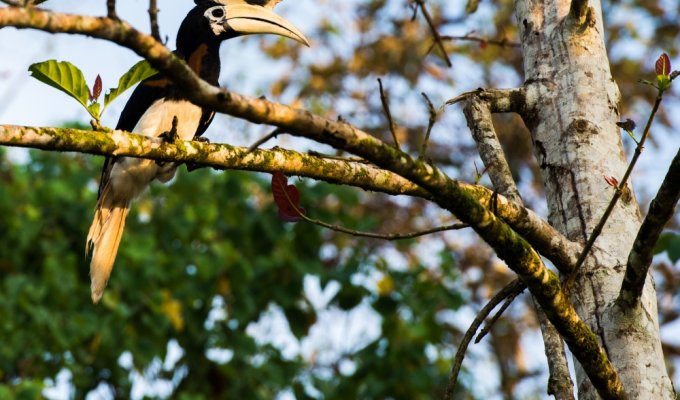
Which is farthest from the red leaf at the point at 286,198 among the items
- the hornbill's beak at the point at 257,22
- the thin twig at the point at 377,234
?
the hornbill's beak at the point at 257,22

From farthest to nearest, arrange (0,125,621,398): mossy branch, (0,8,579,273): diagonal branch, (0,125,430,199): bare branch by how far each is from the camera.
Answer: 1. (0,125,430,199): bare branch
2. (0,125,621,398): mossy branch
3. (0,8,579,273): diagonal branch

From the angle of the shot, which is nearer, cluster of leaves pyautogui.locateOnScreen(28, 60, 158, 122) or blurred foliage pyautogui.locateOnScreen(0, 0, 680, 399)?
cluster of leaves pyautogui.locateOnScreen(28, 60, 158, 122)

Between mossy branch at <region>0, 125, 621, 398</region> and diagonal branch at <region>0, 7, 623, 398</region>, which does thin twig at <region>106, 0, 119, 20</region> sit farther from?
mossy branch at <region>0, 125, 621, 398</region>

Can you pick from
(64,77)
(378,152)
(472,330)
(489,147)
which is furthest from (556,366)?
(64,77)

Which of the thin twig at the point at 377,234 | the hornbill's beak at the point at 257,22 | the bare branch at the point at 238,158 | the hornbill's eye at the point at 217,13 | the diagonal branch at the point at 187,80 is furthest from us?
the hornbill's eye at the point at 217,13

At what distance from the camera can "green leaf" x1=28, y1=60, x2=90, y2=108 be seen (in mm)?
1920

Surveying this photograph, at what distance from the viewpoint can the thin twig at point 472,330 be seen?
1983mm

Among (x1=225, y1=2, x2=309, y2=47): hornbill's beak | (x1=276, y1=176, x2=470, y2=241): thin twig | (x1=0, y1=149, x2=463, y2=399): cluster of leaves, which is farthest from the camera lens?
(x1=0, y1=149, x2=463, y2=399): cluster of leaves

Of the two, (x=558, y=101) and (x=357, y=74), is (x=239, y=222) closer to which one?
(x=357, y=74)

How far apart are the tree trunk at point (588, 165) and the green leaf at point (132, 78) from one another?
966 mm

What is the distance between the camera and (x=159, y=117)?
4070 mm

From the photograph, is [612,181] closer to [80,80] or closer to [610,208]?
[610,208]

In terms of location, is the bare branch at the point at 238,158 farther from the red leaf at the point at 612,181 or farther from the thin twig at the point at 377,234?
the red leaf at the point at 612,181

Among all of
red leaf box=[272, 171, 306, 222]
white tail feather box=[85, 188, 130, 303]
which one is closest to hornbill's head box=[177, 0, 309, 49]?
white tail feather box=[85, 188, 130, 303]
